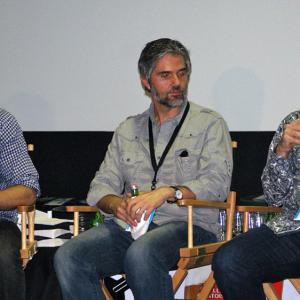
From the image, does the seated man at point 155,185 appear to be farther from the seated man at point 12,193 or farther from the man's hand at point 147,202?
the seated man at point 12,193

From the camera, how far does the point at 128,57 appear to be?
462 cm

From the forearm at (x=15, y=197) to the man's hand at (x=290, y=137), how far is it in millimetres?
1142

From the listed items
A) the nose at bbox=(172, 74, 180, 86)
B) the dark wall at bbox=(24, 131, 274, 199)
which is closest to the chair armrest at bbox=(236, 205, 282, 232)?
the nose at bbox=(172, 74, 180, 86)

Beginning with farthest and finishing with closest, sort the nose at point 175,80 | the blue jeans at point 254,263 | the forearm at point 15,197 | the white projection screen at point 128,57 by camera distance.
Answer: the white projection screen at point 128,57 → the nose at point 175,80 → the forearm at point 15,197 → the blue jeans at point 254,263

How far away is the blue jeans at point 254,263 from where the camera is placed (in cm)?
271

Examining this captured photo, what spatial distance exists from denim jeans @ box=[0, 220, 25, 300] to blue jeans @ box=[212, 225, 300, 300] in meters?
0.83

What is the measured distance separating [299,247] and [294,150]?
403mm

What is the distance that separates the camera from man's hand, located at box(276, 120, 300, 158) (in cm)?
280

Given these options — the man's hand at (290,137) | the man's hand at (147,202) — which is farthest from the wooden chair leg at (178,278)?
the man's hand at (290,137)

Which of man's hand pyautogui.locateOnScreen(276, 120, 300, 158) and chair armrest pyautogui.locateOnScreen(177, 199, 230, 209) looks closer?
man's hand pyautogui.locateOnScreen(276, 120, 300, 158)

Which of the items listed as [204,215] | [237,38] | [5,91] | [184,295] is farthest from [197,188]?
[5,91]

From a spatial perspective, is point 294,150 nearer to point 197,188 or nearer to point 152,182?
point 197,188

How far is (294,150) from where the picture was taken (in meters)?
2.93

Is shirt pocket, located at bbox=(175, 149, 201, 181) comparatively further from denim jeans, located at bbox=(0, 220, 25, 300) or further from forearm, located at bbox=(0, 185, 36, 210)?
denim jeans, located at bbox=(0, 220, 25, 300)
